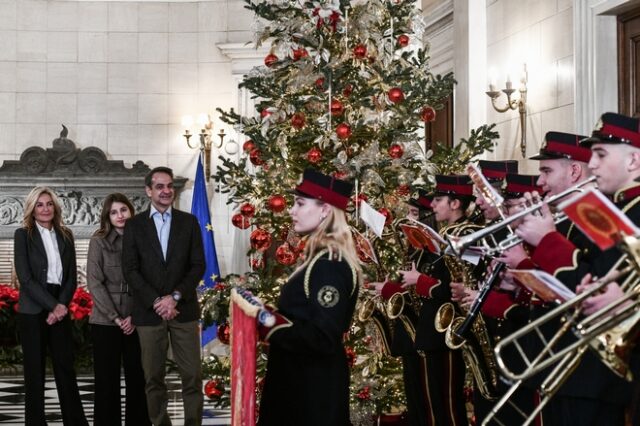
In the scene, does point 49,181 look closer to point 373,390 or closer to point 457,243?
point 373,390

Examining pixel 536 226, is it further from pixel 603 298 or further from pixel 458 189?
pixel 458 189

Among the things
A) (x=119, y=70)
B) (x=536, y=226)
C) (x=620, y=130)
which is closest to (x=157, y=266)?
(x=536, y=226)

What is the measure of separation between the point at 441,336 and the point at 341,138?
1.69 metres

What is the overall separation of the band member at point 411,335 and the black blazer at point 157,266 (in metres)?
1.39

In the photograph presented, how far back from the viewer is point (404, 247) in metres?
7.12

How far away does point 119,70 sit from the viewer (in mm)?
14414

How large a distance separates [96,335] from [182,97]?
289 inches

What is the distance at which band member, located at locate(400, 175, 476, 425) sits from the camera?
20.1ft

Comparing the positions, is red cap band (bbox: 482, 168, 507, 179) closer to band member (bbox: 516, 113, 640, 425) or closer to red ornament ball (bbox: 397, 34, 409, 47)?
red ornament ball (bbox: 397, 34, 409, 47)

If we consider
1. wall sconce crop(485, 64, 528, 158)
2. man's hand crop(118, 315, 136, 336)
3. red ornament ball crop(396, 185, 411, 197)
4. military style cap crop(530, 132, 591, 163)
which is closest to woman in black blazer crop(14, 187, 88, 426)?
man's hand crop(118, 315, 136, 336)

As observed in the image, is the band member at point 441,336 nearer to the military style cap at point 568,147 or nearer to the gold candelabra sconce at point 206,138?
the military style cap at point 568,147

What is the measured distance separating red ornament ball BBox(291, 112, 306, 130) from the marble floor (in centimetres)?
270

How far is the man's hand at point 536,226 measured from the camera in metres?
3.91

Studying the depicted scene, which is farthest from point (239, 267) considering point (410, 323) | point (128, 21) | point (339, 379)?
point (339, 379)
